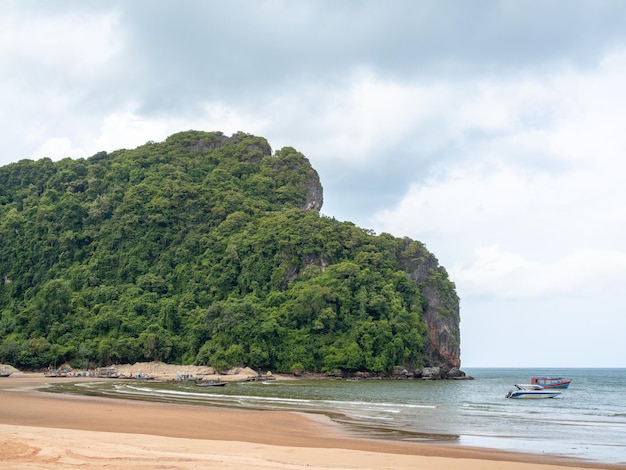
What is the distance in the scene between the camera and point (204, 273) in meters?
91.8

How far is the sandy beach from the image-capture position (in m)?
12.6

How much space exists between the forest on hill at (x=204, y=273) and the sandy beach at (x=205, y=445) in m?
48.2

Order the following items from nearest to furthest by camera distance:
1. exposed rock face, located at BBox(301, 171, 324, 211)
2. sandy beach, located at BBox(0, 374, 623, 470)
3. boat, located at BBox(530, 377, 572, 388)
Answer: sandy beach, located at BBox(0, 374, 623, 470) < boat, located at BBox(530, 377, 572, 388) < exposed rock face, located at BBox(301, 171, 324, 211)

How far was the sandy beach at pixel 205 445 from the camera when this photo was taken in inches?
498

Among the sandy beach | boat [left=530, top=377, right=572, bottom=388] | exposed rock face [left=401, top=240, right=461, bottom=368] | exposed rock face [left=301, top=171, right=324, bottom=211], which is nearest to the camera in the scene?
the sandy beach

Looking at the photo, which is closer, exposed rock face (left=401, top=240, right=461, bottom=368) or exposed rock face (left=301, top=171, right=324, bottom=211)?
exposed rock face (left=401, top=240, right=461, bottom=368)

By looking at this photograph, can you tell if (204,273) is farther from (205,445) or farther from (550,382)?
(205,445)

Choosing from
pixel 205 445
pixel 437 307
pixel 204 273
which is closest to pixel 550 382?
pixel 437 307

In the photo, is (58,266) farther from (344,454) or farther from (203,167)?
(344,454)

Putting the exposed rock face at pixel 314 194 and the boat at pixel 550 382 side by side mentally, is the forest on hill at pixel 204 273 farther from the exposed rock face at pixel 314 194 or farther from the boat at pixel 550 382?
the boat at pixel 550 382

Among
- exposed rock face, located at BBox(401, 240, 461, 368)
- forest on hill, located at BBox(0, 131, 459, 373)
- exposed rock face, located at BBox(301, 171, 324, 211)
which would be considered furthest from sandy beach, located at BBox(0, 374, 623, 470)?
exposed rock face, located at BBox(301, 171, 324, 211)

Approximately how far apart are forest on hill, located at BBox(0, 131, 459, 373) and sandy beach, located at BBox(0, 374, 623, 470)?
1897 inches

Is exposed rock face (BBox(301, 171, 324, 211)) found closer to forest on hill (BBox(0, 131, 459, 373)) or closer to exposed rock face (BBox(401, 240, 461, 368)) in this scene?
forest on hill (BBox(0, 131, 459, 373))

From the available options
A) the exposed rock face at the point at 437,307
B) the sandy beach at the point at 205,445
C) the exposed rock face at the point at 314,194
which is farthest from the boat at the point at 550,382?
the exposed rock face at the point at 314,194
